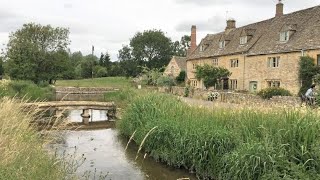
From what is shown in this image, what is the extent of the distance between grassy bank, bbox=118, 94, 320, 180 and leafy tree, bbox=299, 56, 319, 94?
16863 mm

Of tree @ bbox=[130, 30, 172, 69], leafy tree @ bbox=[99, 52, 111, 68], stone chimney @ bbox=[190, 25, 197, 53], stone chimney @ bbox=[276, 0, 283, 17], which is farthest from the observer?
leafy tree @ bbox=[99, 52, 111, 68]

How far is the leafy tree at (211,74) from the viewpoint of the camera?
Result: 37.4 m

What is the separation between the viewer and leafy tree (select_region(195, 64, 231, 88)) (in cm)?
3744

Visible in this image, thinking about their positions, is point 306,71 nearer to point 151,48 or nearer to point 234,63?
point 234,63

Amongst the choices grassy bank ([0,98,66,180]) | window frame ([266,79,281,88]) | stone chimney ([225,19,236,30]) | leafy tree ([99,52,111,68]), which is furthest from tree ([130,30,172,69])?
grassy bank ([0,98,66,180])

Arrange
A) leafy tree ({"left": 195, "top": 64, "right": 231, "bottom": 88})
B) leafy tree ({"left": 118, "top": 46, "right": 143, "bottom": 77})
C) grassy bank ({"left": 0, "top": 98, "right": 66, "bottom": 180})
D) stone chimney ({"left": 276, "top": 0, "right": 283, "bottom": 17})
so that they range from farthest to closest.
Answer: leafy tree ({"left": 118, "top": 46, "right": 143, "bottom": 77})
stone chimney ({"left": 276, "top": 0, "right": 283, "bottom": 17})
leafy tree ({"left": 195, "top": 64, "right": 231, "bottom": 88})
grassy bank ({"left": 0, "top": 98, "right": 66, "bottom": 180})

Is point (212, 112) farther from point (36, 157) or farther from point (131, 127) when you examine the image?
point (36, 157)

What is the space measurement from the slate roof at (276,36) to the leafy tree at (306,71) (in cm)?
114

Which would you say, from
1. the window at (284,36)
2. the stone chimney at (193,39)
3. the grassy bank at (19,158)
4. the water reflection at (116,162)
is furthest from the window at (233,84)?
the grassy bank at (19,158)

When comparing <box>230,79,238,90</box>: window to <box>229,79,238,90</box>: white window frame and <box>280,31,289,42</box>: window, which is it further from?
<box>280,31,289,42</box>: window

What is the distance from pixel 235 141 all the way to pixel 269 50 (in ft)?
81.4

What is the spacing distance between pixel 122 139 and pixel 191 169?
660 cm

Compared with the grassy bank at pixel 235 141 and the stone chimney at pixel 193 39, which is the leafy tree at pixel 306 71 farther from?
the stone chimney at pixel 193 39

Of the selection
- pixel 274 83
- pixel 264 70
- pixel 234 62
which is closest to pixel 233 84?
pixel 234 62
